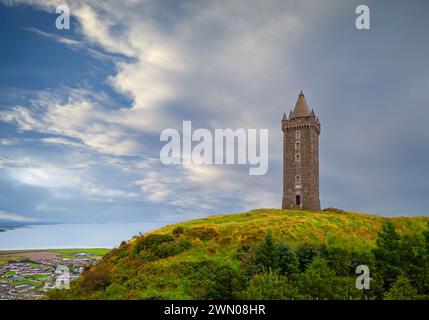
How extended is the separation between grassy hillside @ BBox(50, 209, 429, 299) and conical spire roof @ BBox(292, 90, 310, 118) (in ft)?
76.2

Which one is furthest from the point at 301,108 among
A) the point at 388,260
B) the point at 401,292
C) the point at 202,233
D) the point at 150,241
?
the point at 401,292

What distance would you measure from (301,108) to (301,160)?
36.8ft

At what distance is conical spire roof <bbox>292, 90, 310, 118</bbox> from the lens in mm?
68062

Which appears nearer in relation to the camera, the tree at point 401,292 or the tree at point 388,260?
the tree at point 401,292

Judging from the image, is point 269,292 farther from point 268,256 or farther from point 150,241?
point 150,241

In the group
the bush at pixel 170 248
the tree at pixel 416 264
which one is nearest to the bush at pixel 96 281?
the bush at pixel 170 248

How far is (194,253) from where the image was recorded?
Answer: 119ft

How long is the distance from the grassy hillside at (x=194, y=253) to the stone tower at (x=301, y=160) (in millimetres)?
11019

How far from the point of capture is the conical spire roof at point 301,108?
68.1 m

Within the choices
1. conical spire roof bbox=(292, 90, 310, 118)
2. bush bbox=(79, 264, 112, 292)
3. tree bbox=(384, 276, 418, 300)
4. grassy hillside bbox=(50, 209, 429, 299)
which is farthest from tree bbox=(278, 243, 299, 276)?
conical spire roof bbox=(292, 90, 310, 118)

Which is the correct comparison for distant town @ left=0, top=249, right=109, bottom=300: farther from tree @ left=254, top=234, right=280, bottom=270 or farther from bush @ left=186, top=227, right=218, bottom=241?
tree @ left=254, top=234, right=280, bottom=270

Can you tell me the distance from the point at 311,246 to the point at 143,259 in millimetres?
18221

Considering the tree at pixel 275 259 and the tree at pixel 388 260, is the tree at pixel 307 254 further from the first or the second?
the tree at pixel 388 260
